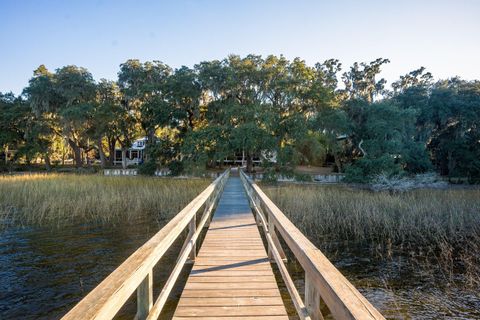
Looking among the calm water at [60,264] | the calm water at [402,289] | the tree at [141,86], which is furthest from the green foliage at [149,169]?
the calm water at [402,289]

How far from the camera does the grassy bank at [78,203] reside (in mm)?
10750

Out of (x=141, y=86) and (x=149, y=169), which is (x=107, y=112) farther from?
(x=149, y=169)

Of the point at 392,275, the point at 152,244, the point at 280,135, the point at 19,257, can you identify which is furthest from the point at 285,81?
the point at 152,244

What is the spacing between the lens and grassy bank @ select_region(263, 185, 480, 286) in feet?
24.5

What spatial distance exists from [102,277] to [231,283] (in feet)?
11.8

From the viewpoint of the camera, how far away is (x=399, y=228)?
9.41 m

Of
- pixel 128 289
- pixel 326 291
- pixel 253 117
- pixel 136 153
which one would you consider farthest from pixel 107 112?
pixel 326 291

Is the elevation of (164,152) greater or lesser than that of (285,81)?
lesser

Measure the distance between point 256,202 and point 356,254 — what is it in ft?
9.44

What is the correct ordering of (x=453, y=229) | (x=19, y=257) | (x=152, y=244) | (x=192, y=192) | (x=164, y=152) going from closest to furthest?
(x=152, y=244), (x=19, y=257), (x=453, y=229), (x=192, y=192), (x=164, y=152)

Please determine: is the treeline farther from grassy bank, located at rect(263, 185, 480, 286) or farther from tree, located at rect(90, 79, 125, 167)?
grassy bank, located at rect(263, 185, 480, 286)

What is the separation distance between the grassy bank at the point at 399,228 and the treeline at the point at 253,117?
701cm

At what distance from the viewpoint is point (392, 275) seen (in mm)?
6410

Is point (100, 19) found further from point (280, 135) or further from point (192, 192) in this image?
point (280, 135)
